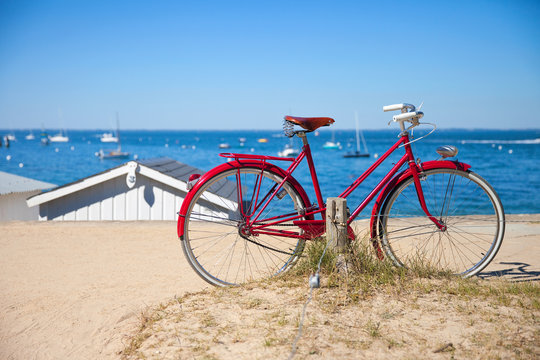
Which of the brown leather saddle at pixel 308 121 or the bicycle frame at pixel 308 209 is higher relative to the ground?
the brown leather saddle at pixel 308 121

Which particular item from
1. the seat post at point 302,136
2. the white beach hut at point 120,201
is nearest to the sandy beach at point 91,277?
the seat post at point 302,136

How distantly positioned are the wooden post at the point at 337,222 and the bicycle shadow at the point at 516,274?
1.64m

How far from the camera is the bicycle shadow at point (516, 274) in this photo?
13.9ft

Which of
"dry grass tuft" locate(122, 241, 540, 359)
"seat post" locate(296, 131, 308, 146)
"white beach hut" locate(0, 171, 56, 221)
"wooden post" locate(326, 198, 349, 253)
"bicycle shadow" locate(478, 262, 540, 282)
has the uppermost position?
"seat post" locate(296, 131, 308, 146)

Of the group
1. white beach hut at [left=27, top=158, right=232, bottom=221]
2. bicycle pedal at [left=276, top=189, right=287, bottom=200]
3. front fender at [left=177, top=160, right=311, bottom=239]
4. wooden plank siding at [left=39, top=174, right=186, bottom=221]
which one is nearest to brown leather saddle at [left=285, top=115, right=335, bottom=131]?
front fender at [left=177, top=160, right=311, bottom=239]

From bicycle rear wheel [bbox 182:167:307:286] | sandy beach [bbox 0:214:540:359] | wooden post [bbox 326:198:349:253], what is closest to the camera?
sandy beach [bbox 0:214:540:359]

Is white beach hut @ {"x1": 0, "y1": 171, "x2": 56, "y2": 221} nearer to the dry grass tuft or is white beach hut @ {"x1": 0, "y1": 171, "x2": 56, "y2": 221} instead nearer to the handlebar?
the dry grass tuft

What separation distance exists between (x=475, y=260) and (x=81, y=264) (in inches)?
187

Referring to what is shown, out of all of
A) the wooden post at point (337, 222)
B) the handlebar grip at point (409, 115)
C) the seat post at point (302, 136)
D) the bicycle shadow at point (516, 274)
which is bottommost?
the bicycle shadow at point (516, 274)

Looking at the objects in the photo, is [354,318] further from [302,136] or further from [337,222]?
[302,136]

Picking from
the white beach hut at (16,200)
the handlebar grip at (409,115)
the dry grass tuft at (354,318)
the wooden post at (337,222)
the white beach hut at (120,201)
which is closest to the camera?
the dry grass tuft at (354,318)

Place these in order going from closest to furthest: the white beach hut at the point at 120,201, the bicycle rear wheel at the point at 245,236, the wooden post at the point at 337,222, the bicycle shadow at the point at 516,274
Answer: the wooden post at the point at 337,222, the bicycle rear wheel at the point at 245,236, the bicycle shadow at the point at 516,274, the white beach hut at the point at 120,201

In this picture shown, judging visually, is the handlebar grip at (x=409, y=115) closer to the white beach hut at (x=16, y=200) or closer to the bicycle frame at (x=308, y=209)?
the bicycle frame at (x=308, y=209)

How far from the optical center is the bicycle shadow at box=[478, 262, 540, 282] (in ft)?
13.9
